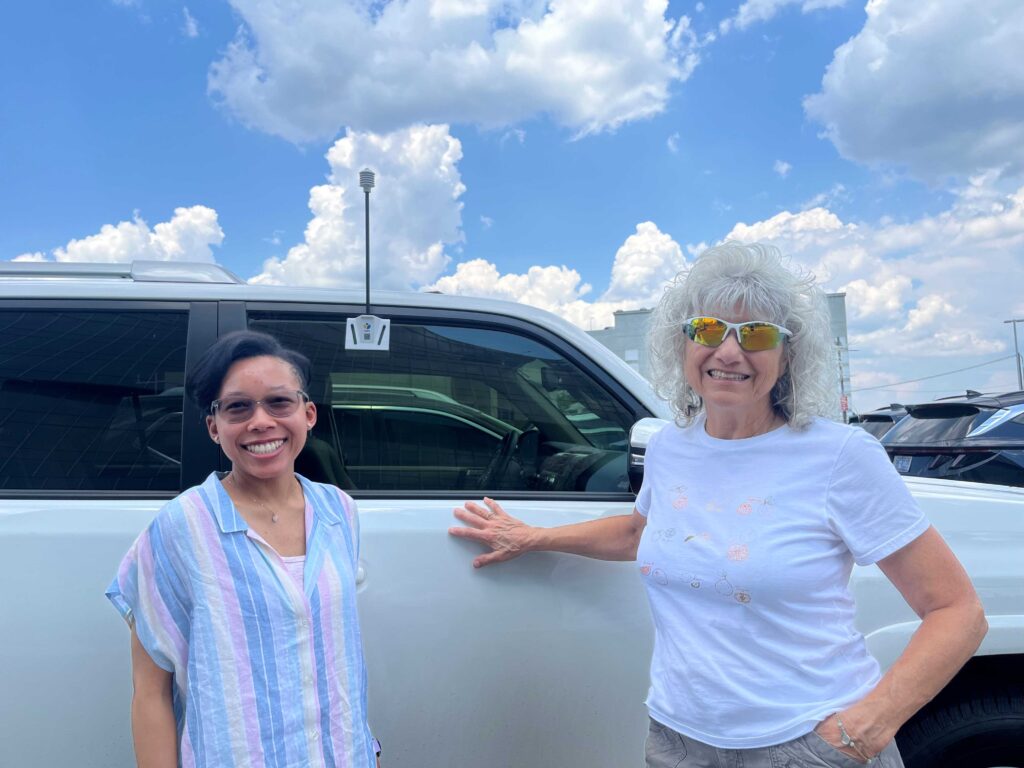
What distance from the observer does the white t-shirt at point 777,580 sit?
129 centimetres

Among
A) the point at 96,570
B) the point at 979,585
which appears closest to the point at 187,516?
the point at 96,570

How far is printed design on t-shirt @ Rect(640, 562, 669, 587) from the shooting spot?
1423 millimetres

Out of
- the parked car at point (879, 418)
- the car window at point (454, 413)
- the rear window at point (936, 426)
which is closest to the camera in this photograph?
the car window at point (454, 413)

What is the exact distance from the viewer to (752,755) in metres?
1.31

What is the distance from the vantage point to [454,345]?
6.82 ft

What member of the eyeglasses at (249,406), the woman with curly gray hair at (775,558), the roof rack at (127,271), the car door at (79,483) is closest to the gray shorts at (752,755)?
the woman with curly gray hair at (775,558)

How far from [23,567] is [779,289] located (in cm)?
170

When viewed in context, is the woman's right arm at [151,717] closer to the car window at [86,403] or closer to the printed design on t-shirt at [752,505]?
the car window at [86,403]

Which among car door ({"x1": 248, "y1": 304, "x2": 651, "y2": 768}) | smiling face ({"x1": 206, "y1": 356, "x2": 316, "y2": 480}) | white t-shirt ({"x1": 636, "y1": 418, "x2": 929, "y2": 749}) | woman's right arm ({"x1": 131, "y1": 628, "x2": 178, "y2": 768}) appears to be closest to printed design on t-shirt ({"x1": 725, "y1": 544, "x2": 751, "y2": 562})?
white t-shirt ({"x1": 636, "y1": 418, "x2": 929, "y2": 749})

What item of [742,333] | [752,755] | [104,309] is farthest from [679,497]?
[104,309]

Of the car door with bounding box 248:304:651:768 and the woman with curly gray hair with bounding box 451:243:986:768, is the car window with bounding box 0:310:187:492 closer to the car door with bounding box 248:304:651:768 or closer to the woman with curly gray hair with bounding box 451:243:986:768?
the car door with bounding box 248:304:651:768

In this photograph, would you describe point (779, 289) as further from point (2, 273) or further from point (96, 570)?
point (2, 273)

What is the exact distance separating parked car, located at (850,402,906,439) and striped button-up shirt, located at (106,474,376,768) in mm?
5543

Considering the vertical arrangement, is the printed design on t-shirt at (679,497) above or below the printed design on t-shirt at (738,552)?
above
